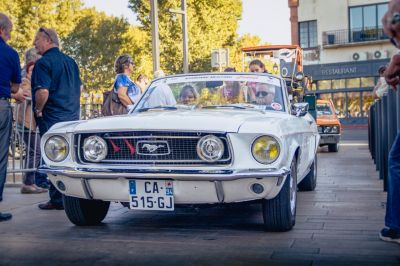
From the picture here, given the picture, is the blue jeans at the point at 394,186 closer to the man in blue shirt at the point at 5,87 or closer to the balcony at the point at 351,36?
the man in blue shirt at the point at 5,87

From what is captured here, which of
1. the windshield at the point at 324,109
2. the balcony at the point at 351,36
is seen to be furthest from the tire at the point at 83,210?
the balcony at the point at 351,36

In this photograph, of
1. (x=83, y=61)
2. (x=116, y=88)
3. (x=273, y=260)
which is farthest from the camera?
(x=83, y=61)

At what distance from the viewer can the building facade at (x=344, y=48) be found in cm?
4456

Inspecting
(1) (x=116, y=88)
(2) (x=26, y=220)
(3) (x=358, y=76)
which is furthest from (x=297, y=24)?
(2) (x=26, y=220)

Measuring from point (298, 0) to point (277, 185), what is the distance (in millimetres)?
43010

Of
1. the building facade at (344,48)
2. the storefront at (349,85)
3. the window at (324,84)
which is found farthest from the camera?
the window at (324,84)

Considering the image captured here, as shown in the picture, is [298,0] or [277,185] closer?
[277,185]

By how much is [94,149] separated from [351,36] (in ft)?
135

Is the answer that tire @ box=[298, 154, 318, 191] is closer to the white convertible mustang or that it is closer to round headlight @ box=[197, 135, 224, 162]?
the white convertible mustang

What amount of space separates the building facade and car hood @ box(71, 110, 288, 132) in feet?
130

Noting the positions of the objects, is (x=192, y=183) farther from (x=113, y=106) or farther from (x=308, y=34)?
(x=308, y=34)

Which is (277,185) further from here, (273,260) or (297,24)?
(297,24)

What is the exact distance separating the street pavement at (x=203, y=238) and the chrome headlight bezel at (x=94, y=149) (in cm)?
69

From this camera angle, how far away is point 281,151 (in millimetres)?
5488
